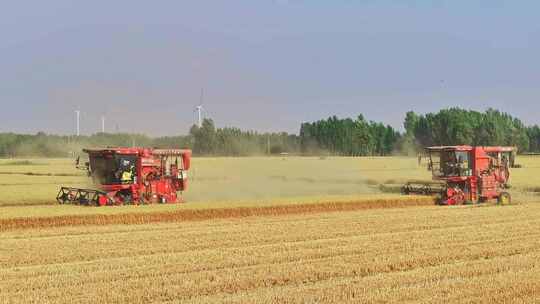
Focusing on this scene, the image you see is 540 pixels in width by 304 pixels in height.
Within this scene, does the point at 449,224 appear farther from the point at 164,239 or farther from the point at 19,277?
the point at 19,277

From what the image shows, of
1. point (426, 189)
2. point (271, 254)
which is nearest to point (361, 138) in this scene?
point (426, 189)

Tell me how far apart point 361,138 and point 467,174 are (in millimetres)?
98992

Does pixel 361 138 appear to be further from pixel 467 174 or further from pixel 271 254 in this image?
pixel 271 254

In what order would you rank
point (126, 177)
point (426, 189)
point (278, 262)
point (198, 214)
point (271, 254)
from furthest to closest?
point (426, 189) < point (126, 177) < point (198, 214) < point (271, 254) < point (278, 262)

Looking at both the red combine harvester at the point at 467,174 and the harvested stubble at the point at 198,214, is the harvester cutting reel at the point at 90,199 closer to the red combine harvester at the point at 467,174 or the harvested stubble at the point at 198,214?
the harvested stubble at the point at 198,214

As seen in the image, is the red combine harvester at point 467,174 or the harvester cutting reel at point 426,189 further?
the harvester cutting reel at point 426,189

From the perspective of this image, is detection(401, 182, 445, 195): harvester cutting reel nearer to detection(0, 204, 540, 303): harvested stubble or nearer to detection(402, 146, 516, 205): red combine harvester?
detection(402, 146, 516, 205): red combine harvester

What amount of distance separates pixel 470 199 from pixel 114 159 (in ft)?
48.3

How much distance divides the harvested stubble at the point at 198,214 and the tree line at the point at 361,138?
41.0 meters

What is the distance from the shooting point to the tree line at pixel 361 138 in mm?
80125

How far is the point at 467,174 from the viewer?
103ft

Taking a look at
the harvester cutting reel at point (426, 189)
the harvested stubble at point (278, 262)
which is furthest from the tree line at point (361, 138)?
the harvested stubble at point (278, 262)

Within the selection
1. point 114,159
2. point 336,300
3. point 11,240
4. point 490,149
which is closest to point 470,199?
point 490,149

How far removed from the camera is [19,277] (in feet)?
41.1
